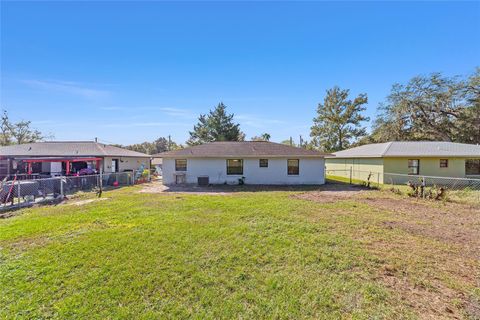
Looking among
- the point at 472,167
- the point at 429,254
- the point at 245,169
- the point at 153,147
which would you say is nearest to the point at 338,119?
the point at 472,167

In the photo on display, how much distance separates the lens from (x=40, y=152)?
18828mm

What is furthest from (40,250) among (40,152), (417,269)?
(40,152)

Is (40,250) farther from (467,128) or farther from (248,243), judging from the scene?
(467,128)

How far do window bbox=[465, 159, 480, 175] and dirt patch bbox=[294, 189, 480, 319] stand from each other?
14.2 m

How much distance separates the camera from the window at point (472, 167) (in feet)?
61.1

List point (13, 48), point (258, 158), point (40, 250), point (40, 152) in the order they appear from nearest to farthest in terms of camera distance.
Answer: point (40, 250), point (13, 48), point (258, 158), point (40, 152)

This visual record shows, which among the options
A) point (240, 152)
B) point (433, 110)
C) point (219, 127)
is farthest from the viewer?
point (219, 127)

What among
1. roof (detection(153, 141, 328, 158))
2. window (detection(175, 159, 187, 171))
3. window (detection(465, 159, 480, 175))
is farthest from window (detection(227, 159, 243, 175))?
window (detection(465, 159, 480, 175))

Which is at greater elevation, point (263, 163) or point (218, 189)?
point (263, 163)

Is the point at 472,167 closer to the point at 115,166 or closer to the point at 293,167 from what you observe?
the point at 293,167

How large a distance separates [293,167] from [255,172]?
2.86 m

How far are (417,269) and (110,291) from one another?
532 cm

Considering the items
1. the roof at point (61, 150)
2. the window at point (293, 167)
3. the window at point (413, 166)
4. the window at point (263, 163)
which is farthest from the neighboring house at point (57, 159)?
the window at point (413, 166)

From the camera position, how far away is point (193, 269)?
3943 mm
